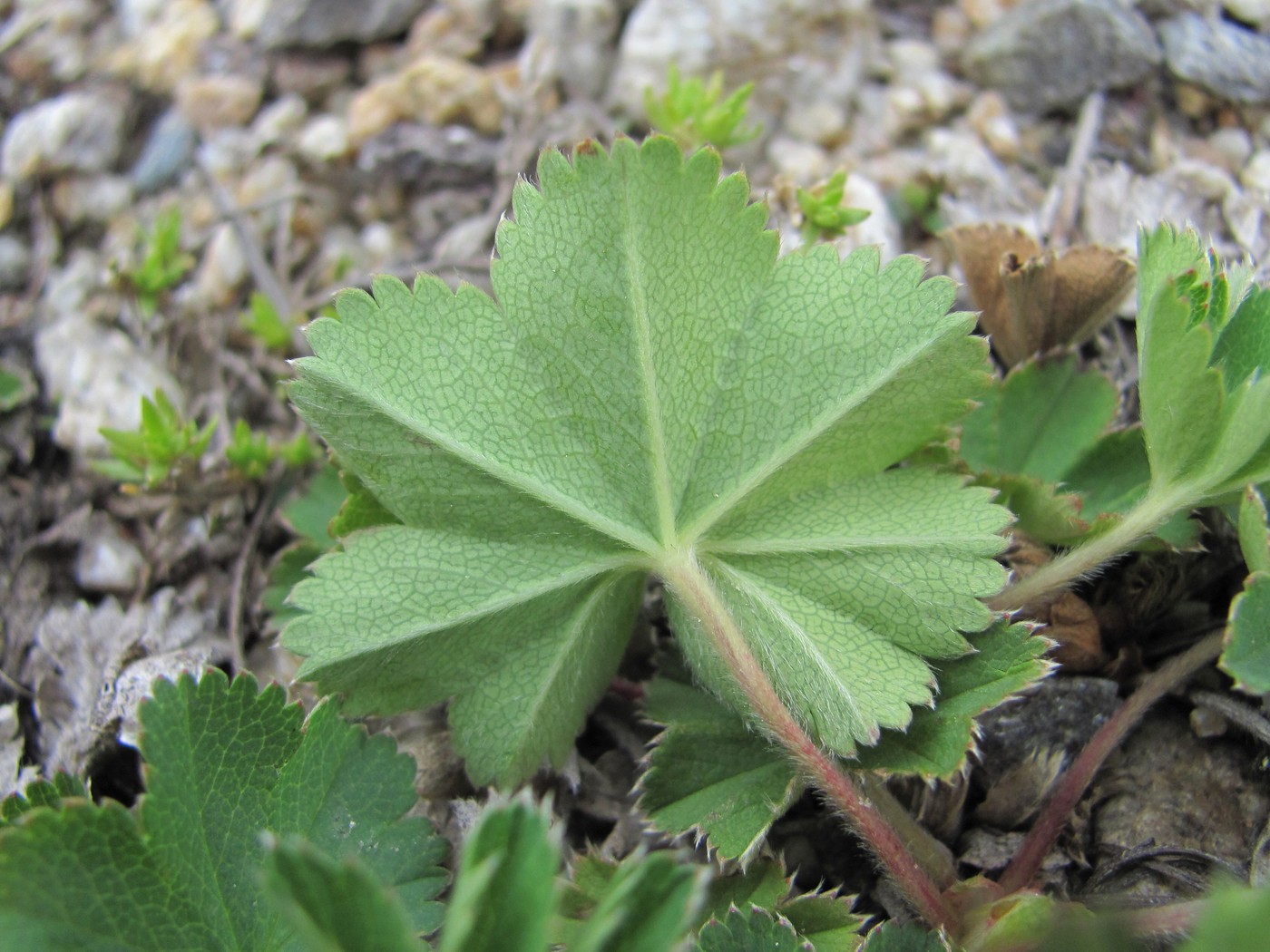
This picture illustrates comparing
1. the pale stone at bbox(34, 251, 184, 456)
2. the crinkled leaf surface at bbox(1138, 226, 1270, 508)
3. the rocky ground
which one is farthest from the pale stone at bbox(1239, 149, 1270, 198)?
the pale stone at bbox(34, 251, 184, 456)

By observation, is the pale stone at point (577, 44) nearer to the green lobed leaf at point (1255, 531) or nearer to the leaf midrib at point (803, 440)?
the leaf midrib at point (803, 440)

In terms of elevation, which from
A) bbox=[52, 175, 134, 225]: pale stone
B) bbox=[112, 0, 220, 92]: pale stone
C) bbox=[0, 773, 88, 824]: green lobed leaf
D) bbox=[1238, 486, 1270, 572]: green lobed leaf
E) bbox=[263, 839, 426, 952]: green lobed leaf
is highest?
bbox=[112, 0, 220, 92]: pale stone

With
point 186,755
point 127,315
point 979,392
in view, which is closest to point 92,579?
point 127,315

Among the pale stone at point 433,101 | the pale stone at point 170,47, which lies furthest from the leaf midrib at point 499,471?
the pale stone at point 170,47

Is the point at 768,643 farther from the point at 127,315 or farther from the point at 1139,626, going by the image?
the point at 127,315

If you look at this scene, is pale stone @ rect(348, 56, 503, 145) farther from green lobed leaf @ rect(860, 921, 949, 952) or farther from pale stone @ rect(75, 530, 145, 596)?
green lobed leaf @ rect(860, 921, 949, 952)

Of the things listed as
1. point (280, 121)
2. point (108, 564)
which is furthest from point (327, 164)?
point (108, 564)

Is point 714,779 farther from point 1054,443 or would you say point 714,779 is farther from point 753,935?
point 1054,443
